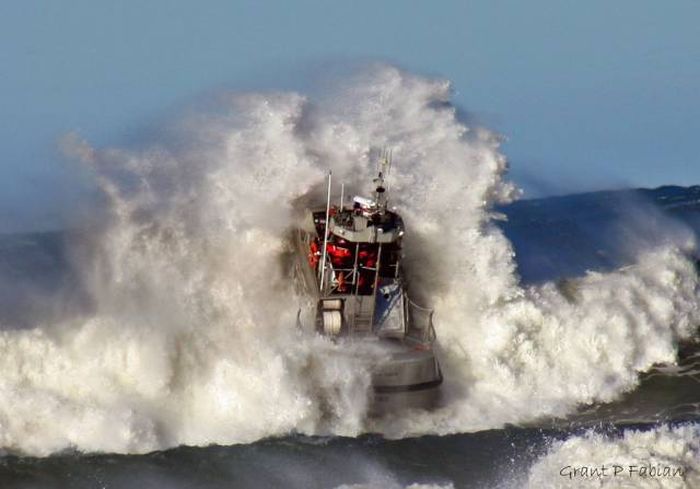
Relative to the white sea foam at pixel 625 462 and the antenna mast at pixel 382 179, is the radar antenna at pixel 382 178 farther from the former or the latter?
the white sea foam at pixel 625 462

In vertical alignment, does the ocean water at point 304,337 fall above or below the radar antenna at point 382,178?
below

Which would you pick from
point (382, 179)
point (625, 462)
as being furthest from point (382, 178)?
point (625, 462)

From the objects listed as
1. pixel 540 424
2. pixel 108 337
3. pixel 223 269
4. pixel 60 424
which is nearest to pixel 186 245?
pixel 223 269

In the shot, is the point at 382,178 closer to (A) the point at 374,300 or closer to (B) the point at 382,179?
(B) the point at 382,179

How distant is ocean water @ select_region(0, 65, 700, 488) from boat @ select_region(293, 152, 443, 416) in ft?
2.31

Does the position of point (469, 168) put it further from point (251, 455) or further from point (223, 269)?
point (251, 455)

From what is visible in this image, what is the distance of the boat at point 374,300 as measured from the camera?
32750 millimetres

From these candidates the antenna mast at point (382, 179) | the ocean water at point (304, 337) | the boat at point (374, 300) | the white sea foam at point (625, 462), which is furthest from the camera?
the antenna mast at point (382, 179)

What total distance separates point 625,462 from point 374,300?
8524 millimetres

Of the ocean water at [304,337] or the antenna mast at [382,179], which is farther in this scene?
the antenna mast at [382,179]

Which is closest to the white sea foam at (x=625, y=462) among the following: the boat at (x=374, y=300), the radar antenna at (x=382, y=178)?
the boat at (x=374, y=300)

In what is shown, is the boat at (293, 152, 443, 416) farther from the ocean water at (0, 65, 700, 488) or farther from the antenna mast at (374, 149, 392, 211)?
the ocean water at (0, 65, 700, 488)

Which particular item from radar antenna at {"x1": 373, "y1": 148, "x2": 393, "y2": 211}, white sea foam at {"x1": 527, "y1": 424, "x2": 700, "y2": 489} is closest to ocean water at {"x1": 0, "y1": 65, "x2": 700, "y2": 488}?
white sea foam at {"x1": 527, "y1": 424, "x2": 700, "y2": 489}

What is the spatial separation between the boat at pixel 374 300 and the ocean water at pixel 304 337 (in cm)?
70
